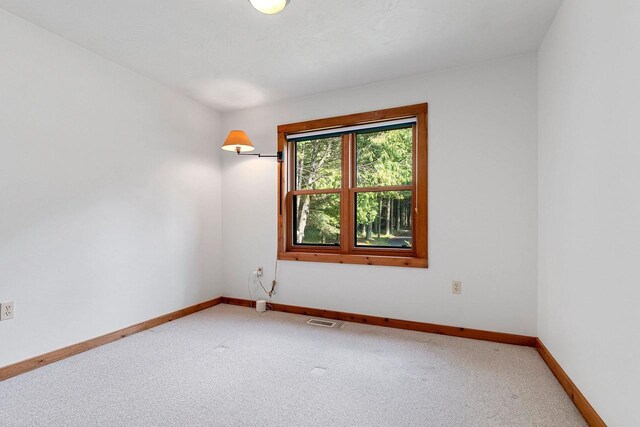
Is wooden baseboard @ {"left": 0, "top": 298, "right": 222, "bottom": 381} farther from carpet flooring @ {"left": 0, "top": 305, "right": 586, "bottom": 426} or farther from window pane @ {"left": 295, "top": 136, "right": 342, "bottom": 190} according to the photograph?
window pane @ {"left": 295, "top": 136, "right": 342, "bottom": 190}

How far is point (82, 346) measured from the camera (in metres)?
2.56

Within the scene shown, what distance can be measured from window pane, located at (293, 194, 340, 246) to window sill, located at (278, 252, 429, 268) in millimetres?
214

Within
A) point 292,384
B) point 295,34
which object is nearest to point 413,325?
point 292,384

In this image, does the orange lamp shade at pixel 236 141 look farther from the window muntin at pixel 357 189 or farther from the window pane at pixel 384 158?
the window pane at pixel 384 158

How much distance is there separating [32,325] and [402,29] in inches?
139

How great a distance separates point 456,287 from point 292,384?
69.4 inches

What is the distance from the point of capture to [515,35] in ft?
7.98

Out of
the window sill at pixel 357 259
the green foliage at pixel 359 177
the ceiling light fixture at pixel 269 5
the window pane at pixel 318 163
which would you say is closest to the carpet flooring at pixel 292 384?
the window sill at pixel 357 259

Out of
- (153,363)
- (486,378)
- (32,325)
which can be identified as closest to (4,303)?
(32,325)

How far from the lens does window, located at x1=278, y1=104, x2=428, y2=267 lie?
10.5ft

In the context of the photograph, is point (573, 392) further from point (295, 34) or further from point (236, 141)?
point (236, 141)

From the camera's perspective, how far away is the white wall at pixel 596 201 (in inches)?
51.7

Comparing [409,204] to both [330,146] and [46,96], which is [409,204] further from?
[46,96]

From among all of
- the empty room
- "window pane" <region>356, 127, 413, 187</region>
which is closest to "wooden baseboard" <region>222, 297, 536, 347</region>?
the empty room
